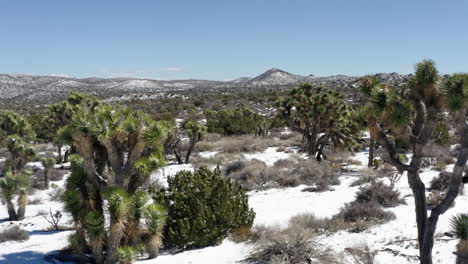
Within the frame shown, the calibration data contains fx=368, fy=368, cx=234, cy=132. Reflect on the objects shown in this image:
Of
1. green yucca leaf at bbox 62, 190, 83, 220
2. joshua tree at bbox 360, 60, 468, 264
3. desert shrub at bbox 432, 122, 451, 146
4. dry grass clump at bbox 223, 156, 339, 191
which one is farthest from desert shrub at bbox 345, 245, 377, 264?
desert shrub at bbox 432, 122, 451, 146

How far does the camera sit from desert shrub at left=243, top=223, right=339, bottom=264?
6617mm

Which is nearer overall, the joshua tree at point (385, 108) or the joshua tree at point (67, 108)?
the joshua tree at point (385, 108)

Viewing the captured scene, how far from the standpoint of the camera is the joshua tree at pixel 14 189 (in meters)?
11.5

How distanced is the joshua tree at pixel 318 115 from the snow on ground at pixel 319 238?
4.73 metres

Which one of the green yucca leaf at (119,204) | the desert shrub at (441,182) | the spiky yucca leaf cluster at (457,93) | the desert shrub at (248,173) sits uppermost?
the spiky yucca leaf cluster at (457,93)

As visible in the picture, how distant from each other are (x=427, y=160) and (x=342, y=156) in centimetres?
481

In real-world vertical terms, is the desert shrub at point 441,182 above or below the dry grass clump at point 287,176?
above

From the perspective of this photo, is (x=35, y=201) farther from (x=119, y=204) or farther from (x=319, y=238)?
(x=319, y=238)

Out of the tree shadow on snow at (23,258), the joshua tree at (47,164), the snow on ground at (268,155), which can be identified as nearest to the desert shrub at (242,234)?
the tree shadow on snow at (23,258)

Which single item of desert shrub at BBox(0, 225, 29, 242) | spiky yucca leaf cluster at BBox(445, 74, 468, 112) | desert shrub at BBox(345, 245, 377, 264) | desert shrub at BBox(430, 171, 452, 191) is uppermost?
spiky yucca leaf cluster at BBox(445, 74, 468, 112)

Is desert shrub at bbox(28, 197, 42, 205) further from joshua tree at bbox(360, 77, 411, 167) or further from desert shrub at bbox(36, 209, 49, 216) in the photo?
joshua tree at bbox(360, 77, 411, 167)

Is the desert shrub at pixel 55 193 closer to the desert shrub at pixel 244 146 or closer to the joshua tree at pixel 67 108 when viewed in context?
the joshua tree at pixel 67 108

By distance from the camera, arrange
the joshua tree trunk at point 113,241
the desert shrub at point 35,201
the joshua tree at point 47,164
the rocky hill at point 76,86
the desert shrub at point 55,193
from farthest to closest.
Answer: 1. the rocky hill at point 76,86
2. the joshua tree at point 47,164
3. the desert shrub at point 55,193
4. the desert shrub at point 35,201
5. the joshua tree trunk at point 113,241

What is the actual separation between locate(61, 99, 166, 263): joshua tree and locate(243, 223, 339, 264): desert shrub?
255 centimetres
